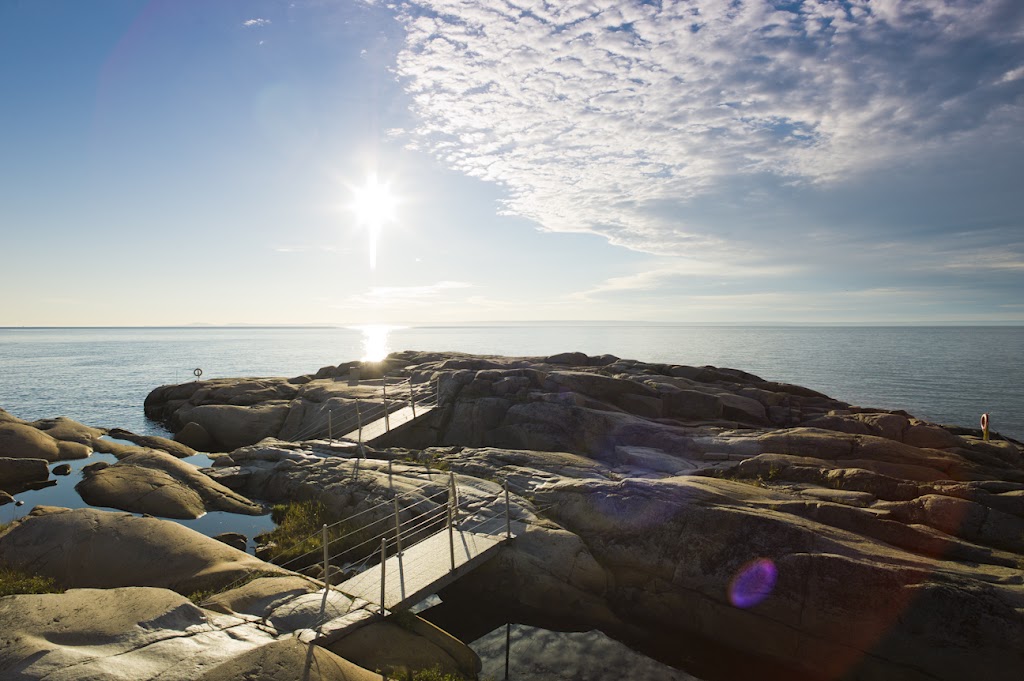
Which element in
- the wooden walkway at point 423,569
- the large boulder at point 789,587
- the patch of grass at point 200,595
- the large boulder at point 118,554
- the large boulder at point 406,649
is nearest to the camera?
the large boulder at point 406,649

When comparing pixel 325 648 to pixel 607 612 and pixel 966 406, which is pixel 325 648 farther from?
pixel 966 406

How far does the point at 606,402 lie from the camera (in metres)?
27.6

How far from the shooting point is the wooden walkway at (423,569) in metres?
11.4

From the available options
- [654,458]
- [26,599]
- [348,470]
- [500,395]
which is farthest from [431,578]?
[500,395]

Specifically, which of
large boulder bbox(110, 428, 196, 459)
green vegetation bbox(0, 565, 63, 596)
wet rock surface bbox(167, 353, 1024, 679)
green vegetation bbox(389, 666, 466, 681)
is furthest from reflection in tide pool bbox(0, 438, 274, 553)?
green vegetation bbox(389, 666, 466, 681)

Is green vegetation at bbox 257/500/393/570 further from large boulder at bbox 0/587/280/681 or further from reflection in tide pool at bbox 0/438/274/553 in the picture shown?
large boulder at bbox 0/587/280/681

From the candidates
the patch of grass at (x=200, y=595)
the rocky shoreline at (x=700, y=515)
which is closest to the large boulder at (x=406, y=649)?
the rocky shoreline at (x=700, y=515)

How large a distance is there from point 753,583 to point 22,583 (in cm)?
1453

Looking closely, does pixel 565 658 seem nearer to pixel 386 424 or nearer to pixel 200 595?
pixel 200 595

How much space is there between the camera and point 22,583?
35.0ft

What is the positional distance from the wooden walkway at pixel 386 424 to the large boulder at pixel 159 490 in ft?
16.7

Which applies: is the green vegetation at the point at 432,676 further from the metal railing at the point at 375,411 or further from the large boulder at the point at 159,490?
the metal railing at the point at 375,411

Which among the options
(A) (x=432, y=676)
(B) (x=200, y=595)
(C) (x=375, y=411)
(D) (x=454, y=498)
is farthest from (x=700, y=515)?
(C) (x=375, y=411)

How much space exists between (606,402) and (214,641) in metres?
21.1
